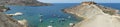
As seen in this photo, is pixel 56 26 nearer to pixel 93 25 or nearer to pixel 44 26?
pixel 44 26

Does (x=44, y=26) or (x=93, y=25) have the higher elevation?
(x=93, y=25)

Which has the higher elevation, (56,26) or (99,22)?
(99,22)

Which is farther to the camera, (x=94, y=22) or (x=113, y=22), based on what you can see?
(x=94, y=22)

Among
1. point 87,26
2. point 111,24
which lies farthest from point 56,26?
point 111,24

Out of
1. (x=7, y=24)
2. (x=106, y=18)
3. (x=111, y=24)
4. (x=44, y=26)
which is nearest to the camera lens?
(x=7, y=24)

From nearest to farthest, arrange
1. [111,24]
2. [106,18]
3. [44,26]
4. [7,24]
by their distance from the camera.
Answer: [7,24] → [111,24] → [106,18] → [44,26]

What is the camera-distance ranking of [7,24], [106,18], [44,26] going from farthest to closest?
[44,26]
[106,18]
[7,24]

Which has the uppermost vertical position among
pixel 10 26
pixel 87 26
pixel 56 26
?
pixel 10 26

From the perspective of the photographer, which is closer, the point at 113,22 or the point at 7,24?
the point at 7,24

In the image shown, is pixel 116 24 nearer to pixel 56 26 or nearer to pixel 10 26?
pixel 10 26

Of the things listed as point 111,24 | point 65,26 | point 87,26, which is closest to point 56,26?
point 65,26
